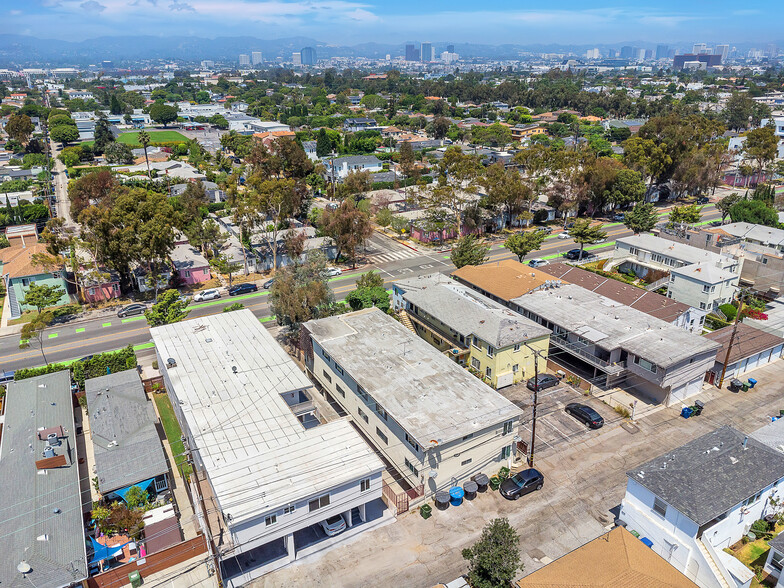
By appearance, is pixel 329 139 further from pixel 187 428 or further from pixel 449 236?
pixel 187 428

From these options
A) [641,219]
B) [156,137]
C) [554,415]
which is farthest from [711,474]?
[156,137]

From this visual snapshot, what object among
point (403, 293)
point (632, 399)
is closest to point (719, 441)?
point (632, 399)

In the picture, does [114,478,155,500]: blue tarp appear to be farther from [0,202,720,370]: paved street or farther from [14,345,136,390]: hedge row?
[0,202,720,370]: paved street

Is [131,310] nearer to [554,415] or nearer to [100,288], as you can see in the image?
[100,288]

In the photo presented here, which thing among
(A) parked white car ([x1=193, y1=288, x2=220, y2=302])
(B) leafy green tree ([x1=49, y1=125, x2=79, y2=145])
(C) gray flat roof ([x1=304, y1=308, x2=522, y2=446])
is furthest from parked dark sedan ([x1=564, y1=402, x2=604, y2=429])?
(B) leafy green tree ([x1=49, y1=125, x2=79, y2=145])

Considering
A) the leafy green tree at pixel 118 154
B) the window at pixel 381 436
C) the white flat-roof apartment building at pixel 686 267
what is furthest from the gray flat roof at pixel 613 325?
the leafy green tree at pixel 118 154
